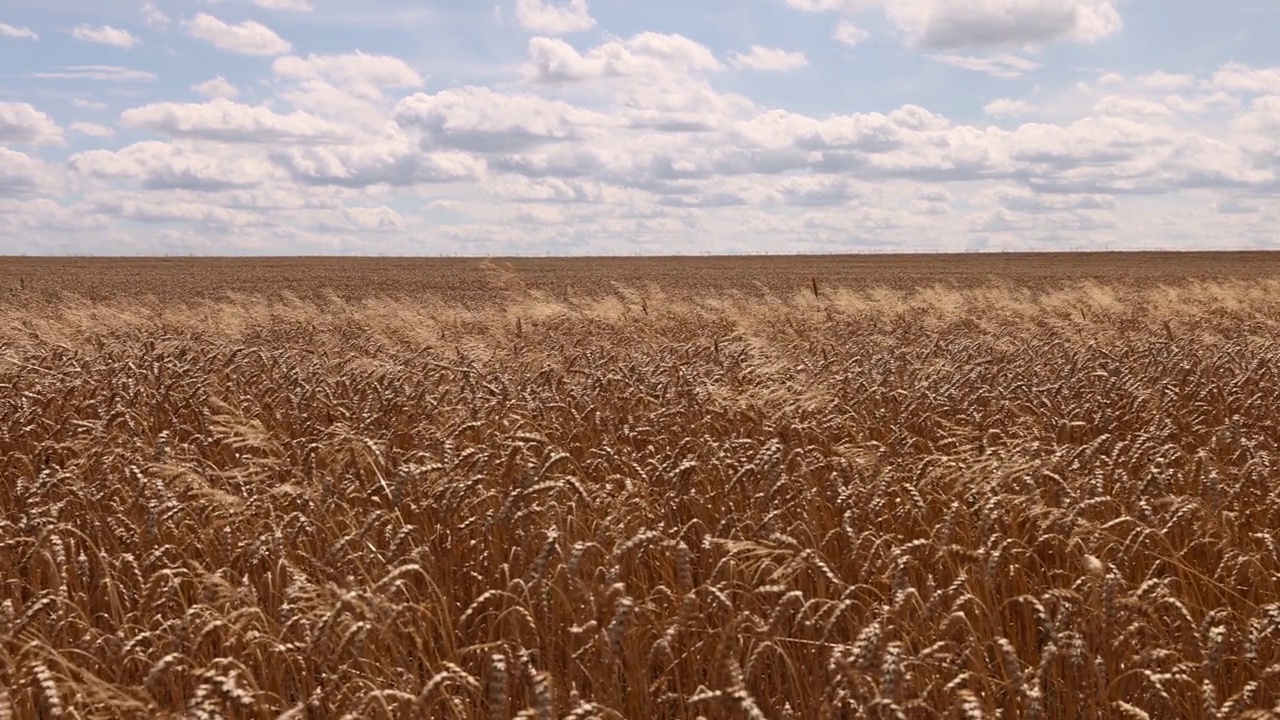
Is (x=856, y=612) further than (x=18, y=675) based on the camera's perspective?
Yes

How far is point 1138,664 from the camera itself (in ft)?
9.37

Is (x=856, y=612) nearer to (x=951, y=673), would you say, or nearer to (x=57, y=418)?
(x=951, y=673)

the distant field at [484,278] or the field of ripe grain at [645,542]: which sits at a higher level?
the distant field at [484,278]

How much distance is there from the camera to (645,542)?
3262mm

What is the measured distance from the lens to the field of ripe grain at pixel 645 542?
2.73 m

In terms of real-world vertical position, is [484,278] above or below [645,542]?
above

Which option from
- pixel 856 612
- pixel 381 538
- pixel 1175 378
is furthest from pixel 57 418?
pixel 1175 378

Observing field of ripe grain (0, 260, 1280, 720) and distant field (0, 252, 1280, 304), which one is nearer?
field of ripe grain (0, 260, 1280, 720)

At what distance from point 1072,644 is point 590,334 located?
34.6 feet

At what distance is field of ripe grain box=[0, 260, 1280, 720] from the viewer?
2730mm

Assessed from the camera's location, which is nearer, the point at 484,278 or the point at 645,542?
the point at 645,542

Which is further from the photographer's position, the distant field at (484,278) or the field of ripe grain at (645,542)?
the distant field at (484,278)

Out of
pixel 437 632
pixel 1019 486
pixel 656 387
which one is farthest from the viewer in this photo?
pixel 656 387

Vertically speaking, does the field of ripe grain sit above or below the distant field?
below
